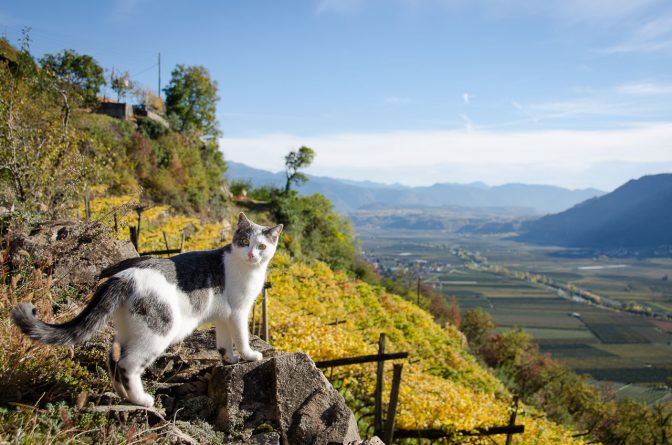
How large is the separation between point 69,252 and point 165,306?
10.4ft

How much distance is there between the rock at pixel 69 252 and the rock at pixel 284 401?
2.62m

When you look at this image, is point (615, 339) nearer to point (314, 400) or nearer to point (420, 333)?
point (420, 333)

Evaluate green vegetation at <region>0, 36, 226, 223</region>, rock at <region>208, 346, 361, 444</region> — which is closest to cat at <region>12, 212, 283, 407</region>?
rock at <region>208, 346, 361, 444</region>

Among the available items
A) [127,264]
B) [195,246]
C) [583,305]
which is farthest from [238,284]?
[583,305]

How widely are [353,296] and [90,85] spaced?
22713 millimetres

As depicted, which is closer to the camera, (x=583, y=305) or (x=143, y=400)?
(x=143, y=400)

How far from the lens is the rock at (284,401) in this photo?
4.32 meters

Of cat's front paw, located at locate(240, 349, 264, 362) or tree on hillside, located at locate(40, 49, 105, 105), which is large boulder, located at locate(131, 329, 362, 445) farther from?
tree on hillside, located at locate(40, 49, 105, 105)

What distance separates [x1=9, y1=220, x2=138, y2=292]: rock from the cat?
5.86 ft

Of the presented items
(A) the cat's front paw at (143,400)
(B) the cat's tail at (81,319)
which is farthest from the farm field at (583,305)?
(B) the cat's tail at (81,319)

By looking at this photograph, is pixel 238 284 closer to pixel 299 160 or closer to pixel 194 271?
pixel 194 271

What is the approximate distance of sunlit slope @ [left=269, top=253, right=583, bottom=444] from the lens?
836 cm

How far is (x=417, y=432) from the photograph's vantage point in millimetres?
7027

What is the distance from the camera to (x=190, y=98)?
33688mm
